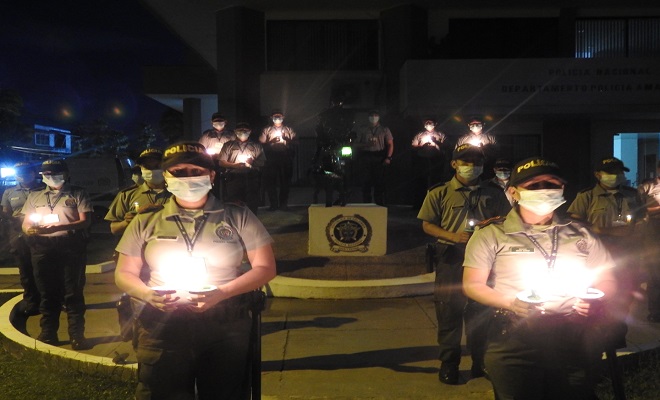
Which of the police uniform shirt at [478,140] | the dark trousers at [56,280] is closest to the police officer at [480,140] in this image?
the police uniform shirt at [478,140]

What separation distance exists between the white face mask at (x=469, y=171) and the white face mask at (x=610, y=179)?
1506mm

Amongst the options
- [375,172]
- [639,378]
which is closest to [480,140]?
[375,172]

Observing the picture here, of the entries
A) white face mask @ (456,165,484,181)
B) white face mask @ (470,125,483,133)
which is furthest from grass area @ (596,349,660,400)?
white face mask @ (470,125,483,133)

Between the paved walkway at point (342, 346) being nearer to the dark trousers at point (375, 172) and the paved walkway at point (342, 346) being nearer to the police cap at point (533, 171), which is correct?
the police cap at point (533, 171)

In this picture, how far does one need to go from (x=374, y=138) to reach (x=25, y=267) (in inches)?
279

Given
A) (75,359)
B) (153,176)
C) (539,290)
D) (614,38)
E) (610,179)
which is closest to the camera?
(539,290)

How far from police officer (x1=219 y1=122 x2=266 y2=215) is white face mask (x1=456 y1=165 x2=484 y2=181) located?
18.3 feet

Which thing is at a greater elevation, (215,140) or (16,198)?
(215,140)

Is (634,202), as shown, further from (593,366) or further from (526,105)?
(526,105)

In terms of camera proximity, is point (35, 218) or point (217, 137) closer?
point (35, 218)

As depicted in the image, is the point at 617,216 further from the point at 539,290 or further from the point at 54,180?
the point at 54,180

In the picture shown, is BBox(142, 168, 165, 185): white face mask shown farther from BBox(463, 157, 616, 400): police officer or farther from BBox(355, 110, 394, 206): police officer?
BBox(355, 110, 394, 206): police officer

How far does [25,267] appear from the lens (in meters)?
7.86

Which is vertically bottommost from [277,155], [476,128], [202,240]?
[202,240]
